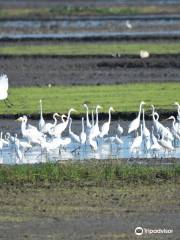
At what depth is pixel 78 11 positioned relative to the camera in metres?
77.2

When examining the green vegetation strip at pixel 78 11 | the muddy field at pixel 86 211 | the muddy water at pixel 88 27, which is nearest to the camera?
the muddy field at pixel 86 211

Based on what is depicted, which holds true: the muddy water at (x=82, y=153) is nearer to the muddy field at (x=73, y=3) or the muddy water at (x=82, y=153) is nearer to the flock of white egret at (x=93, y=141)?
the flock of white egret at (x=93, y=141)

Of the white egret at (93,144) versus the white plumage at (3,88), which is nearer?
the white egret at (93,144)

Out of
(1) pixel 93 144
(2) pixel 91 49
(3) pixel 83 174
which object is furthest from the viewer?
(2) pixel 91 49

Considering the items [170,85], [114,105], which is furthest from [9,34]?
[114,105]

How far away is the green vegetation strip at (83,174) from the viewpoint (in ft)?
61.2

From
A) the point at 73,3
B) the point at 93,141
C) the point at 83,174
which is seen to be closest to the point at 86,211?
the point at 83,174

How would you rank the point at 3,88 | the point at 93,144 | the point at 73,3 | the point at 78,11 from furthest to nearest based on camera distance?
the point at 73,3, the point at 78,11, the point at 3,88, the point at 93,144

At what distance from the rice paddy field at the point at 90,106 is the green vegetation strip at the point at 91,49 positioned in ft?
0.13

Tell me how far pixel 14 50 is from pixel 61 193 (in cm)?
3030

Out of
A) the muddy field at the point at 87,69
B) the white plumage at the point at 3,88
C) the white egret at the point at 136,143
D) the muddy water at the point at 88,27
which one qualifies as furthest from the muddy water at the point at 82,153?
the muddy water at the point at 88,27

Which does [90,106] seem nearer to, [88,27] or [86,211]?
[86,211]

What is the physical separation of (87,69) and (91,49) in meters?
8.27

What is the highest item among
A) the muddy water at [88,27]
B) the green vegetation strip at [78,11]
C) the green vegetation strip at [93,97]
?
the green vegetation strip at [78,11]
